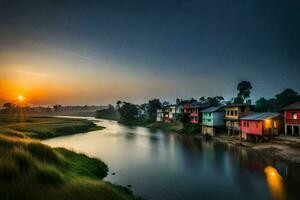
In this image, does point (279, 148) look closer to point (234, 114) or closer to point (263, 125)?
point (263, 125)

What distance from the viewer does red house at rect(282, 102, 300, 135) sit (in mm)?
42312

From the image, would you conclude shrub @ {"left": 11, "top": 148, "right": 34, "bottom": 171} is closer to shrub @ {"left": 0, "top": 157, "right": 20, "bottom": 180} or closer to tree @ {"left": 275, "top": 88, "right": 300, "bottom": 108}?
shrub @ {"left": 0, "top": 157, "right": 20, "bottom": 180}

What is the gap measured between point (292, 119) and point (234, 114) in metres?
16.9

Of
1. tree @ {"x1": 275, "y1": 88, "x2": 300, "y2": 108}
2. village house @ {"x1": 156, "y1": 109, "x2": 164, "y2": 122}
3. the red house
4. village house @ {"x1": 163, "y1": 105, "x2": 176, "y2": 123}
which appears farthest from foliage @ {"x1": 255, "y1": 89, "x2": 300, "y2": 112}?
village house @ {"x1": 156, "y1": 109, "x2": 164, "y2": 122}

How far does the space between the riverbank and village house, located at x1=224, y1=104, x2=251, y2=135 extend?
10797mm

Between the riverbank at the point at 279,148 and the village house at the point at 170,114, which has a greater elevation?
the village house at the point at 170,114

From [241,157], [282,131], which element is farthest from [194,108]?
[241,157]

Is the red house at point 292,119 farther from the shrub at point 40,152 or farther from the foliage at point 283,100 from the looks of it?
the shrub at point 40,152

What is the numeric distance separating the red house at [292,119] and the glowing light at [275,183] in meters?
18.8

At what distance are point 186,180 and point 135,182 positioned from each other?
6748 millimetres

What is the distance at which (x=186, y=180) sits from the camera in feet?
82.7

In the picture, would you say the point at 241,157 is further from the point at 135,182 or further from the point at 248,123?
the point at 135,182

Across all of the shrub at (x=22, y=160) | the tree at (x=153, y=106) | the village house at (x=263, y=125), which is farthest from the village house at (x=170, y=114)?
the shrub at (x=22, y=160)

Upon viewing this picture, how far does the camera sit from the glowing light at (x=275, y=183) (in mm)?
20797
